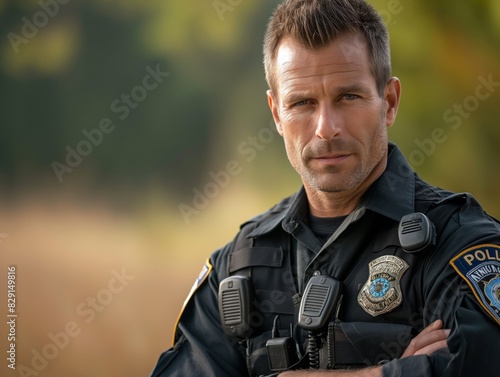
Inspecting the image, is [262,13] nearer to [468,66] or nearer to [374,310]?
[468,66]

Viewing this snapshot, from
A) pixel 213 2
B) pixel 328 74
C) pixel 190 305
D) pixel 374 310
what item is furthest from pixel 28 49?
pixel 374 310

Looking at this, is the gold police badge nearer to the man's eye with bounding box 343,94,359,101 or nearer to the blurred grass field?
the man's eye with bounding box 343,94,359,101

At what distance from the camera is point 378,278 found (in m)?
2.50

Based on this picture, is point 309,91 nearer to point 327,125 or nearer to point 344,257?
point 327,125

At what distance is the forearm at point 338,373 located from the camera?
2.30 m

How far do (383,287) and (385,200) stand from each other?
1.01 feet

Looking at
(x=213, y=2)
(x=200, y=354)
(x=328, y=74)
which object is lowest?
(x=200, y=354)

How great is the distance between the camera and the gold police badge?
2455mm

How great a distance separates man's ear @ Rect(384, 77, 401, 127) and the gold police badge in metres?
0.52

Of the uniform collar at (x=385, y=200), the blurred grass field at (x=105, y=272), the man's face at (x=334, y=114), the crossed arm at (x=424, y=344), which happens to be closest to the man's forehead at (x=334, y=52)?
the man's face at (x=334, y=114)

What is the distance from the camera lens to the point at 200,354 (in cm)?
285

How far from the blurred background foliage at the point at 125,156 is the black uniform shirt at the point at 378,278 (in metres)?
1.57

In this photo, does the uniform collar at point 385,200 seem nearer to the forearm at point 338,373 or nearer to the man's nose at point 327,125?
the man's nose at point 327,125

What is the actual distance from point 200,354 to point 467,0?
2239mm
